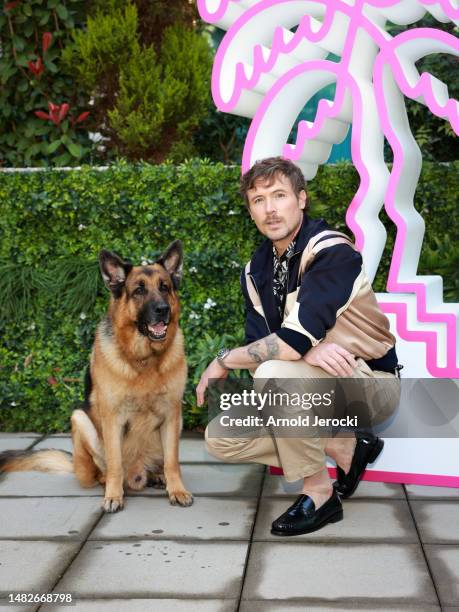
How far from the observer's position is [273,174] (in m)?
4.05

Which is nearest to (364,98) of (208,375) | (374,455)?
(208,375)

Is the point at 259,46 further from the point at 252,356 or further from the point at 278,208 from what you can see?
the point at 252,356

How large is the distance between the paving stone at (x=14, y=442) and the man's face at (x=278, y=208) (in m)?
2.59

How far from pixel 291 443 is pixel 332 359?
440mm

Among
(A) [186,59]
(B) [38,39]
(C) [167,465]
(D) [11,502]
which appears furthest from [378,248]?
(B) [38,39]

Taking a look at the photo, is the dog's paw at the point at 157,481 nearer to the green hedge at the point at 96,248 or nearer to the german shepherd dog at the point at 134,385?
the german shepherd dog at the point at 134,385

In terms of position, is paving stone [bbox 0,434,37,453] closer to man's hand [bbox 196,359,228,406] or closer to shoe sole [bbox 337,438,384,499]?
man's hand [bbox 196,359,228,406]

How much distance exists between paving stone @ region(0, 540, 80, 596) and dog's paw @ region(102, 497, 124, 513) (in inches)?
18.1

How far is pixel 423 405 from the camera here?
462cm

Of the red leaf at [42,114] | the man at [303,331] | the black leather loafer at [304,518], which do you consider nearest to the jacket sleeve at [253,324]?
the man at [303,331]

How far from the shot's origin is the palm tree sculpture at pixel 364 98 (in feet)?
14.8

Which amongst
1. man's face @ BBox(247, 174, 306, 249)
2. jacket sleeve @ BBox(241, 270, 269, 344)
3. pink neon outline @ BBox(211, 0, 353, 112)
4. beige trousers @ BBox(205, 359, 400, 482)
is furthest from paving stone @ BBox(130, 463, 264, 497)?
pink neon outline @ BBox(211, 0, 353, 112)

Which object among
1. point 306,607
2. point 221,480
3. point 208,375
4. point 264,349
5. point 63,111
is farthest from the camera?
point 63,111

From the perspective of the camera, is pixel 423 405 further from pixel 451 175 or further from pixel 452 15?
pixel 452 15
